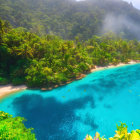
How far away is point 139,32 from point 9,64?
408 ft

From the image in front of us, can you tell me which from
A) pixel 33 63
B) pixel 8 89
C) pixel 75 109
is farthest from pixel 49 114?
pixel 33 63

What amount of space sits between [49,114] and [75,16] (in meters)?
117

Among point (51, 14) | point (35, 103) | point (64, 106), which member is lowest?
point (35, 103)

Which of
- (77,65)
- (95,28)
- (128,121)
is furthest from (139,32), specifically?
(128,121)

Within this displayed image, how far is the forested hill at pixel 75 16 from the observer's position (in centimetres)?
8406

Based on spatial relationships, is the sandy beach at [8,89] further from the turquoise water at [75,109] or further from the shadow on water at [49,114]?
the shadow on water at [49,114]

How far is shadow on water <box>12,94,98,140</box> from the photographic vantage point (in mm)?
8962

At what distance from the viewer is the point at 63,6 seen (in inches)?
5025

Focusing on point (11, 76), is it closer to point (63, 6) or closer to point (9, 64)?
point (9, 64)

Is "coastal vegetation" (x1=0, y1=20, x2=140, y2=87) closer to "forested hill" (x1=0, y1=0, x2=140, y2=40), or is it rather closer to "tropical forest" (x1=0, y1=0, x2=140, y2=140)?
"tropical forest" (x1=0, y1=0, x2=140, y2=140)

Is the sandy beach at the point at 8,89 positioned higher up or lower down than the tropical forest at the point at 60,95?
lower down

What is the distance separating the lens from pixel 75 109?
40.9ft

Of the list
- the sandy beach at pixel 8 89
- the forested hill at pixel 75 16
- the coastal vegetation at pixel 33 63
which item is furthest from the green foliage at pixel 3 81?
the forested hill at pixel 75 16

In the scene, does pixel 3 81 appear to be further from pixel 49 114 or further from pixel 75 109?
pixel 75 109
